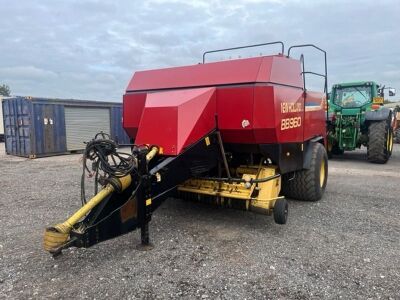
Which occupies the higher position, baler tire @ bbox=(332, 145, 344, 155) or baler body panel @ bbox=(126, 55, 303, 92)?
baler body panel @ bbox=(126, 55, 303, 92)

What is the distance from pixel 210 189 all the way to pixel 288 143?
1.12m

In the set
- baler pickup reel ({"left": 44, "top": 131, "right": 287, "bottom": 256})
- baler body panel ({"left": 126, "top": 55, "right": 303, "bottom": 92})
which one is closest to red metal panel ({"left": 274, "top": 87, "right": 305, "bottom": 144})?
baler body panel ({"left": 126, "top": 55, "right": 303, "bottom": 92})

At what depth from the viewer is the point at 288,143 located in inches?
182

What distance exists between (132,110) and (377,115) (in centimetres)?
772

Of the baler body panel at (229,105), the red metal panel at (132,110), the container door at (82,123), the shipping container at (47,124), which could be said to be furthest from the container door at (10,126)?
the baler body panel at (229,105)

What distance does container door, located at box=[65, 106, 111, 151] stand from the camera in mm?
14070

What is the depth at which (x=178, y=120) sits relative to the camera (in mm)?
3984

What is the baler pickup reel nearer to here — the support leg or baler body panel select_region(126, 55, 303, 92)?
the support leg

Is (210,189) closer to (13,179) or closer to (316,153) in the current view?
(316,153)

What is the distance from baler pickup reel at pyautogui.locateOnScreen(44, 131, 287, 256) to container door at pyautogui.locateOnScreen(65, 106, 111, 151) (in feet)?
35.2

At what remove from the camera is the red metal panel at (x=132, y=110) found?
5055 millimetres

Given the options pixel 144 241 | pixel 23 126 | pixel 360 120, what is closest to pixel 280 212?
pixel 144 241

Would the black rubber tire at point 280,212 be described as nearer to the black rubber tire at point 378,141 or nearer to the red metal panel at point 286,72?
the red metal panel at point 286,72

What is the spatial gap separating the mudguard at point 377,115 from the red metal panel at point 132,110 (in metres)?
7.54
